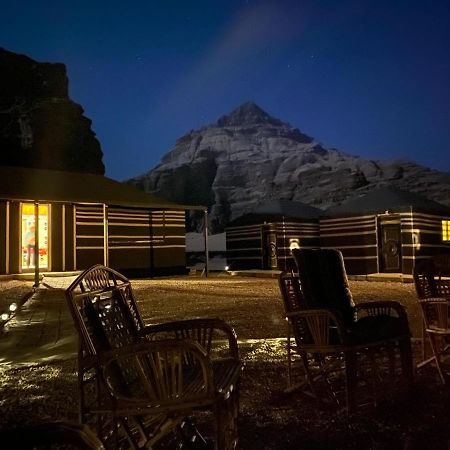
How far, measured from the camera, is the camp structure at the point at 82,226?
1425 cm

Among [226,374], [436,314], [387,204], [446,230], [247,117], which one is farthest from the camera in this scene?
[247,117]

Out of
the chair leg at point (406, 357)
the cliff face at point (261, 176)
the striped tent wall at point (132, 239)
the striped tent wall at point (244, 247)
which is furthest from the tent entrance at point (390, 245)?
the cliff face at point (261, 176)

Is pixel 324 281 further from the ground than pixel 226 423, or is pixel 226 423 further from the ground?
pixel 324 281

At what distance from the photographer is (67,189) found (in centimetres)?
1581

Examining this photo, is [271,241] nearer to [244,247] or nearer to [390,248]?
[244,247]

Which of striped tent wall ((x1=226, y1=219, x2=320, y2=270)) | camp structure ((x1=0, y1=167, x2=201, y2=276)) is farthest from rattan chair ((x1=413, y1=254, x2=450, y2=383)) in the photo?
striped tent wall ((x1=226, y1=219, x2=320, y2=270))

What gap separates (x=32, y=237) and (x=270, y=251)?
8.48m

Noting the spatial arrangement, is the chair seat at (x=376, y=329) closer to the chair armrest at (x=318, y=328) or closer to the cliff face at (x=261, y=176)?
the chair armrest at (x=318, y=328)

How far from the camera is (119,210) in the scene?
679 inches

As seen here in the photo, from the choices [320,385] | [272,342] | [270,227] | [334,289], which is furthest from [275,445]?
[270,227]

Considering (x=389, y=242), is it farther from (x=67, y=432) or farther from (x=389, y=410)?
(x=67, y=432)

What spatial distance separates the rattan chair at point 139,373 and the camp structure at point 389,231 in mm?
14191

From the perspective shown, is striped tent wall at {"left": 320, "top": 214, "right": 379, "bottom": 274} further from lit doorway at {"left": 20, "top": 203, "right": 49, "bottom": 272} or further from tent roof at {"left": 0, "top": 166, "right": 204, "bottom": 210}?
lit doorway at {"left": 20, "top": 203, "right": 49, "bottom": 272}

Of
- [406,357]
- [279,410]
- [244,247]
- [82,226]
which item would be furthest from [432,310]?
[244,247]
